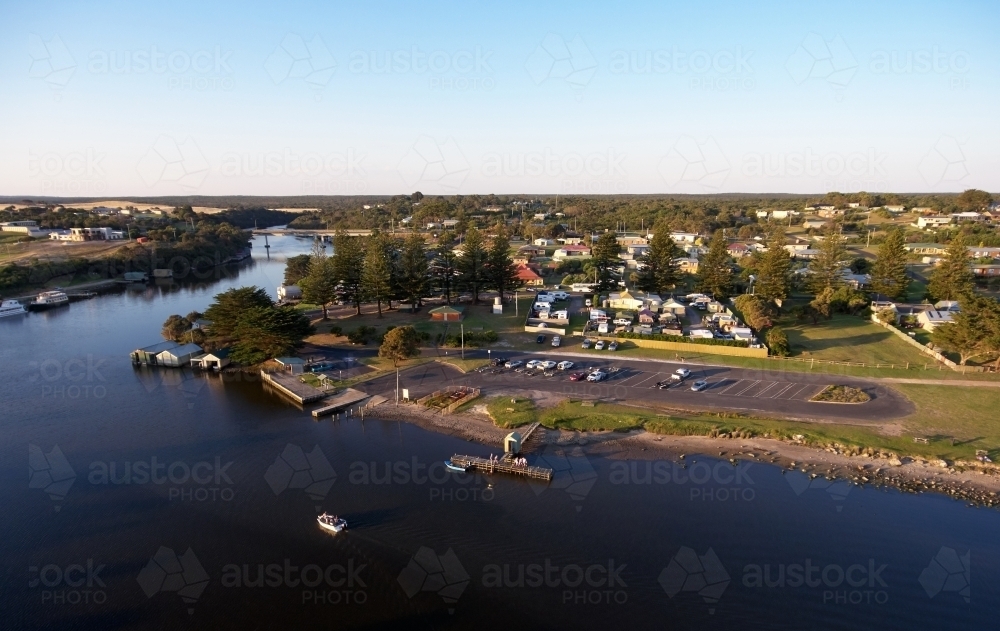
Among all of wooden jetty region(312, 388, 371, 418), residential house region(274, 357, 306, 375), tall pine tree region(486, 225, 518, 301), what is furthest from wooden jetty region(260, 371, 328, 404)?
tall pine tree region(486, 225, 518, 301)

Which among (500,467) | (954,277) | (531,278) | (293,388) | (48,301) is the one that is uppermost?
(954,277)

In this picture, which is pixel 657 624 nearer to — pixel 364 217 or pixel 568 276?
pixel 568 276

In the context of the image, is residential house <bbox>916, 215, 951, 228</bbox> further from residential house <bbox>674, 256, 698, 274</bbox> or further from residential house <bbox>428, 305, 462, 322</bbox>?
residential house <bbox>428, 305, 462, 322</bbox>

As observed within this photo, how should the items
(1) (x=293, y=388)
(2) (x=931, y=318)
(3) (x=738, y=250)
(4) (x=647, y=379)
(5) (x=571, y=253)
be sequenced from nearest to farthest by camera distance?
(1) (x=293, y=388)
(4) (x=647, y=379)
(2) (x=931, y=318)
(3) (x=738, y=250)
(5) (x=571, y=253)

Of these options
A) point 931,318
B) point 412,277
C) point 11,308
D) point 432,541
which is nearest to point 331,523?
point 432,541

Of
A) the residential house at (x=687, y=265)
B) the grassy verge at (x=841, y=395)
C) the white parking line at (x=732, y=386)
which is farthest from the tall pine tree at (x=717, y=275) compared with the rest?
the grassy verge at (x=841, y=395)

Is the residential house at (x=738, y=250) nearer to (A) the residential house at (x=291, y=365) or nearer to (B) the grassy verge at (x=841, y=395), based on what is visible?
(B) the grassy verge at (x=841, y=395)

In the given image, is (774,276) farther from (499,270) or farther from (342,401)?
(342,401)

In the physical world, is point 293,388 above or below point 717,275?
below
